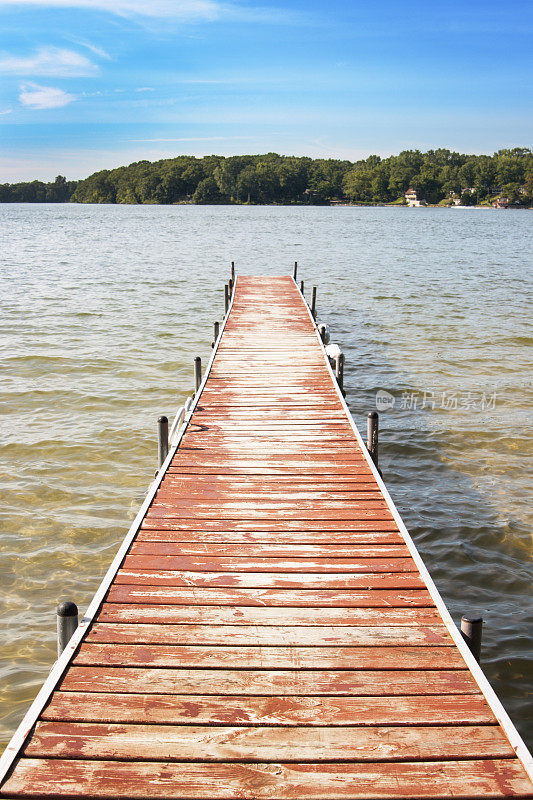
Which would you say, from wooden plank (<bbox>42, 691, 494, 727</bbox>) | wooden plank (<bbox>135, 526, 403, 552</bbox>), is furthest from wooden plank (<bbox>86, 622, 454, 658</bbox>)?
wooden plank (<bbox>135, 526, 403, 552</bbox>)

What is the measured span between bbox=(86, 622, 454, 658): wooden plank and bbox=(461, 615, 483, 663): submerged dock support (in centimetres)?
17

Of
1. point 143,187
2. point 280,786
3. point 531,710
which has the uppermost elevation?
point 143,187

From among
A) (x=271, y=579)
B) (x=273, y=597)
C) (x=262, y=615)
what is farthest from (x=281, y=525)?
(x=262, y=615)

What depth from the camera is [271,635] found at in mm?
4527

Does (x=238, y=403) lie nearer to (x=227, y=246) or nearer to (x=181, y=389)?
(x=181, y=389)

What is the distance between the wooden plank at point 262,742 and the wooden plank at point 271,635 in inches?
29.8

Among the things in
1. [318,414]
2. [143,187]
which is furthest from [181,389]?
[143,187]

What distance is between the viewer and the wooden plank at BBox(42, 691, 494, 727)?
3754 millimetres

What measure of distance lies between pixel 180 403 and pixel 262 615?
901 centimetres

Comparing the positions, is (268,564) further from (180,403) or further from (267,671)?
(180,403)

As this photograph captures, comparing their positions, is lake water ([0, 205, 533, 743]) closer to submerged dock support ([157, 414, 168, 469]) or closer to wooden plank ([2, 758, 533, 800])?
submerged dock support ([157, 414, 168, 469])

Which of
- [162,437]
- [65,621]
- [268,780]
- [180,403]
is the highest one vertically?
[162,437]

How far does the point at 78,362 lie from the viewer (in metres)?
16.7

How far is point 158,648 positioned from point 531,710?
3.18 metres
